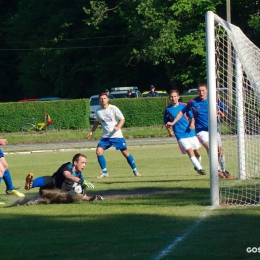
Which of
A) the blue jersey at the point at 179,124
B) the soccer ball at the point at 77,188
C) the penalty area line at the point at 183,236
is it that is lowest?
the penalty area line at the point at 183,236

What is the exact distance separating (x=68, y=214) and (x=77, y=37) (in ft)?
167

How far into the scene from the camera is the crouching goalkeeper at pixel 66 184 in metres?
11.8

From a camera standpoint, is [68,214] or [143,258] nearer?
[143,258]

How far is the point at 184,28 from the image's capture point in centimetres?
5388

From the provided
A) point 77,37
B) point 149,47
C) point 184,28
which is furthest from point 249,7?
point 77,37

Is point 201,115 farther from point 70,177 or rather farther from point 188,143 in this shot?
point 70,177

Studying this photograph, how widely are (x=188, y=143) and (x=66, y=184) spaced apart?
4853 mm

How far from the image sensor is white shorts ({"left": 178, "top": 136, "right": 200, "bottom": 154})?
16.2 metres

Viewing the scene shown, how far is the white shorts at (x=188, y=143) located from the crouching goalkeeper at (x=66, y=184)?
4392mm

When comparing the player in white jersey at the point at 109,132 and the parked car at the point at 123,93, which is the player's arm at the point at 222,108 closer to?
the player in white jersey at the point at 109,132

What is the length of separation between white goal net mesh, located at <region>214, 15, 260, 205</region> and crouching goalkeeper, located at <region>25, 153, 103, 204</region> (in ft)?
7.48

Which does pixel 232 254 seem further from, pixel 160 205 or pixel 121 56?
pixel 121 56

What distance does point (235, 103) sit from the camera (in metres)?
13.5

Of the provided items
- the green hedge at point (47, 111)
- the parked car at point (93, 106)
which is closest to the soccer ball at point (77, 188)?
the green hedge at point (47, 111)
